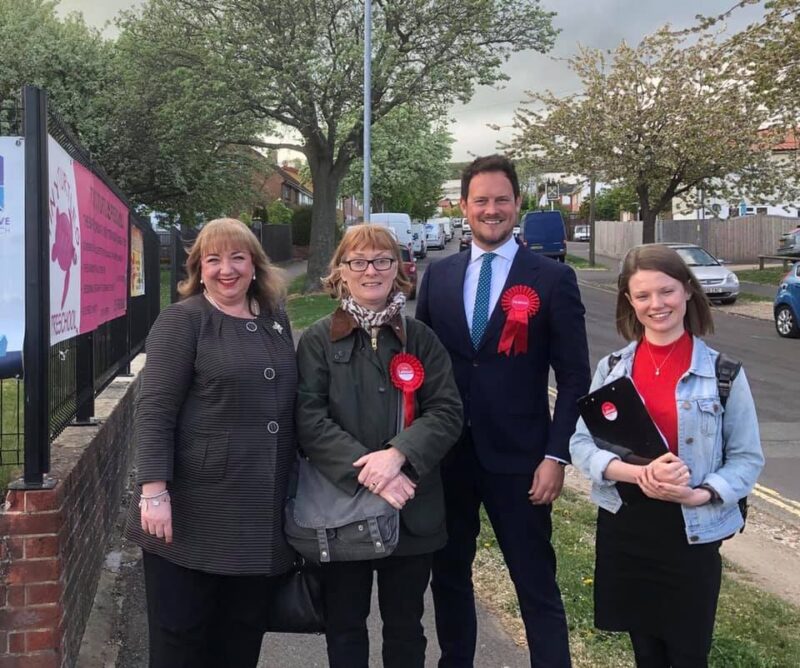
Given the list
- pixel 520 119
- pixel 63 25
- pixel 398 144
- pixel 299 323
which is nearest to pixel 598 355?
pixel 299 323

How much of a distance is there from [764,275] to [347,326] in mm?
28285

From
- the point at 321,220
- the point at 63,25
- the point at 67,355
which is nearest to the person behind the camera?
the point at 67,355

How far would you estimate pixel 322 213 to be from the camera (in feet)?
82.4

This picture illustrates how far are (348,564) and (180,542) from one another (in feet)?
1.89

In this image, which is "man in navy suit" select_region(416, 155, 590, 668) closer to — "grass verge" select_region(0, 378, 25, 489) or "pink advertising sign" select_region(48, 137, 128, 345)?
"pink advertising sign" select_region(48, 137, 128, 345)

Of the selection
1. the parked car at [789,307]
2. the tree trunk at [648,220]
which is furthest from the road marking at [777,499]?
the tree trunk at [648,220]

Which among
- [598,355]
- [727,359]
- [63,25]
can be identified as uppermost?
[63,25]

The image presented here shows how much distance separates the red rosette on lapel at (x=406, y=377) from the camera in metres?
2.72

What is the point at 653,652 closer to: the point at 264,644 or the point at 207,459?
the point at 207,459

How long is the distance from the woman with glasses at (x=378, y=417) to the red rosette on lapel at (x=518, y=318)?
322 mm

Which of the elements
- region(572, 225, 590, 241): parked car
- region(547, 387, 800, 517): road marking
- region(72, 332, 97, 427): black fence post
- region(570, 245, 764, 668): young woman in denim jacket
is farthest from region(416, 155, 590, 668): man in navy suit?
region(572, 225, 590, 241): parked car

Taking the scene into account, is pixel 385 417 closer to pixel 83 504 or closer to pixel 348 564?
pixel 348 564

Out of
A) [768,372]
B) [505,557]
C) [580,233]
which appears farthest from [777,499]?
[580,233]

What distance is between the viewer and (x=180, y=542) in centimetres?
266
